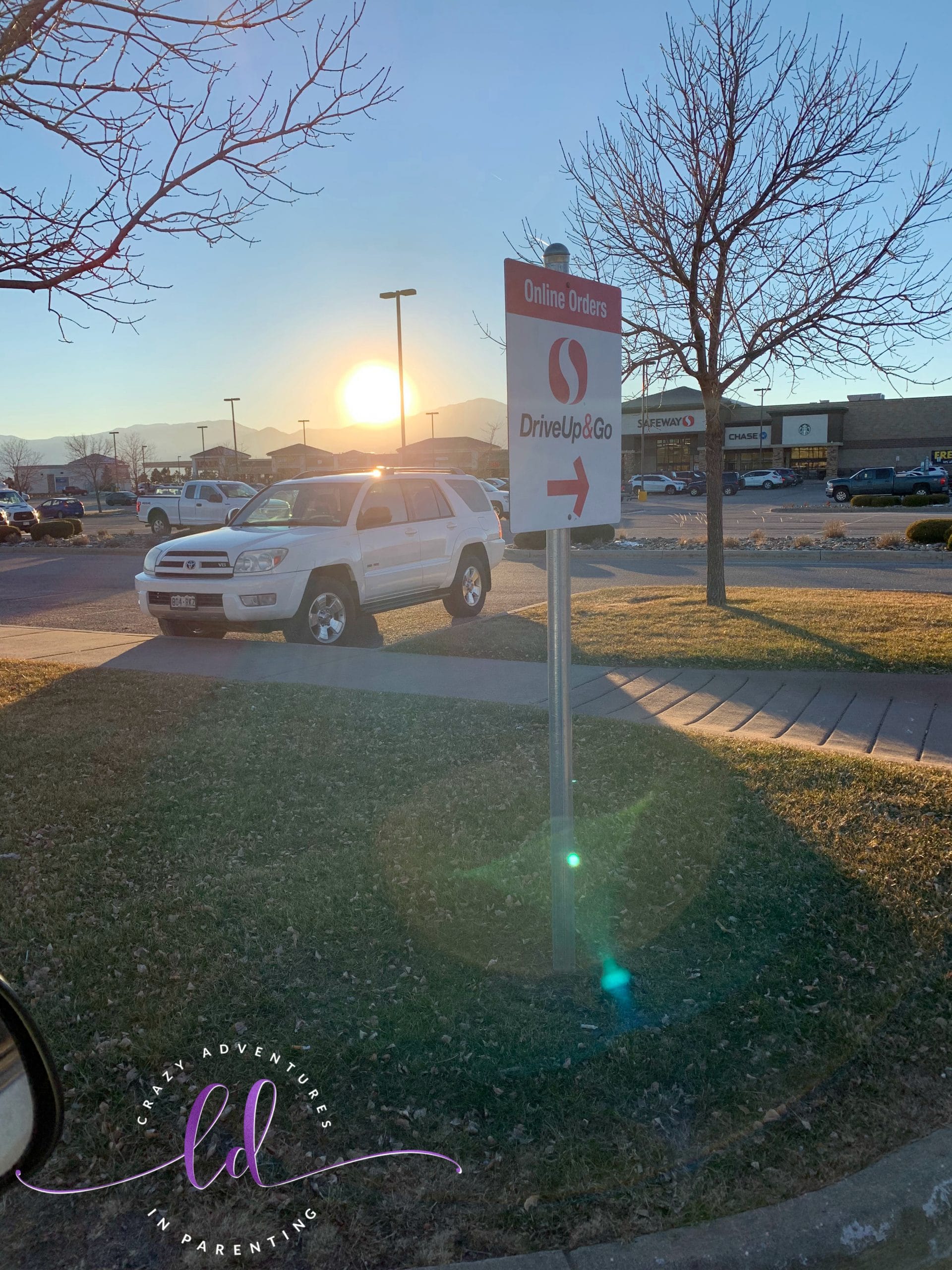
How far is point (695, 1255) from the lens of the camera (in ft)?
8.10

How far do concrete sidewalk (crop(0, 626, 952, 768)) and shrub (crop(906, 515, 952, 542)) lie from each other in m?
14.4

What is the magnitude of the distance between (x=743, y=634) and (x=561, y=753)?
668 cm

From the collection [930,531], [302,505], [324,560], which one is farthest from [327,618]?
[930,531]

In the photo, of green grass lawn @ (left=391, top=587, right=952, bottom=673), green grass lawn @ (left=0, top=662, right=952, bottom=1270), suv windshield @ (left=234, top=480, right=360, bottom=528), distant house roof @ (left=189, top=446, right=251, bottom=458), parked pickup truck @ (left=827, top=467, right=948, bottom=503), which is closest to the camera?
green grass lawn @ (left=0, top=662, right=952, bottom=1270)

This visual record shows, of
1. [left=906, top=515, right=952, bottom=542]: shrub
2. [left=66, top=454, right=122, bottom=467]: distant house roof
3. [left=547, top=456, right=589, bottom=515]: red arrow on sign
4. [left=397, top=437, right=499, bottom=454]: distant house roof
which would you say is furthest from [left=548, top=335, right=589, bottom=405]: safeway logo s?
[left=66, top=454, right=122, bottom=467]: distant house roof

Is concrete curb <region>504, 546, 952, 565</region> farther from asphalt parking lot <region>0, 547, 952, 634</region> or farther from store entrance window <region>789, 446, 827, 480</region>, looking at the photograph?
store entrance window <region>789, 446, 827, 480</region>

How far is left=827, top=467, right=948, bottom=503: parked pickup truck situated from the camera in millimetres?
46969

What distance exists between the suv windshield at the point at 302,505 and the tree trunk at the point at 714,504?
4072mm

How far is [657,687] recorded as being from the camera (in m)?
7.96

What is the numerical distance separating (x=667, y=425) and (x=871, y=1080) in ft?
219

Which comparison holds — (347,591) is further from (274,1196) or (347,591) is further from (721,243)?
(274,1196)

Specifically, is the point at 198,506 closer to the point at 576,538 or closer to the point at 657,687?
the point at 576,538

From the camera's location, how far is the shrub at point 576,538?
23109mm

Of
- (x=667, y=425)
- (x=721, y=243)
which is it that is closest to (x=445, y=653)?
(x=721, y=243)
